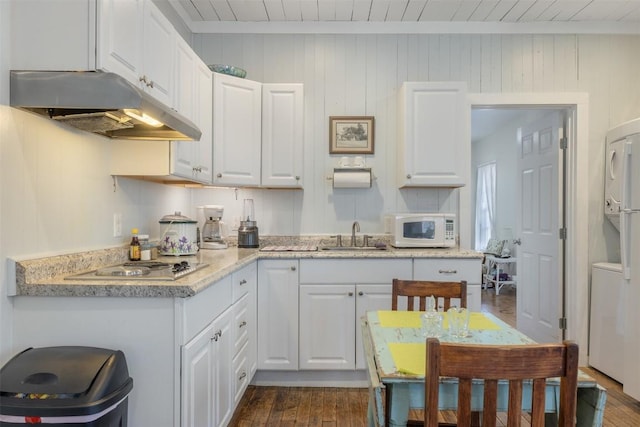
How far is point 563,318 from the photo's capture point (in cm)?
324

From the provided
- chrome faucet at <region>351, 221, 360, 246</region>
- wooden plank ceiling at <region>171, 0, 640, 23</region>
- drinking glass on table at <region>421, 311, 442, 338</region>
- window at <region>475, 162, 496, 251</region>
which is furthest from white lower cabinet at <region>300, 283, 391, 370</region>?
window at <region>475, 162, 496, 251</region>

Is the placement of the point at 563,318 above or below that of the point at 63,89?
below

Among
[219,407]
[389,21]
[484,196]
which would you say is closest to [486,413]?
[219,407]

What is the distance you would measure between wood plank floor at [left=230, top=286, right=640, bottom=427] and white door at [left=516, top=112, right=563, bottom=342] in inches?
25.9

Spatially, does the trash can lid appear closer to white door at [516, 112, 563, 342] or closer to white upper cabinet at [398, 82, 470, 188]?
white upper cabinet at [398, 82, 470, 188]

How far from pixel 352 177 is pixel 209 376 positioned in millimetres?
1853

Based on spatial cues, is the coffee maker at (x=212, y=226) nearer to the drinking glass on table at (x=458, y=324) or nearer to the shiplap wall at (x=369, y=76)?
the shiplap wall at (x=369, y=76)

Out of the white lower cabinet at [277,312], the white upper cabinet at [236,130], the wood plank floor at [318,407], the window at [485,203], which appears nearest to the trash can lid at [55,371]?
the wood plank floor at [318,407]

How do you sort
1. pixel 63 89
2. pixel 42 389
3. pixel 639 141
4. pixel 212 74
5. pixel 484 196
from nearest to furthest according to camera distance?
1. pixel 42 389
2. pixel 63 89
3. pixel 639 141
4. pixel 212 74
5. pixel 484 196

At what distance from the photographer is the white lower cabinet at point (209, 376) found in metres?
1.48

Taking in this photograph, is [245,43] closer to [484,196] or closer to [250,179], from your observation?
[250,179]

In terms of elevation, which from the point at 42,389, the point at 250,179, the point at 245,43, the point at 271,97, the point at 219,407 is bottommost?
the point at 219,407

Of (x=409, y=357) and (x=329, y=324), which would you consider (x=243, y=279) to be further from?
(x=409, y=357)

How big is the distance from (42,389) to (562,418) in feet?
4.54
